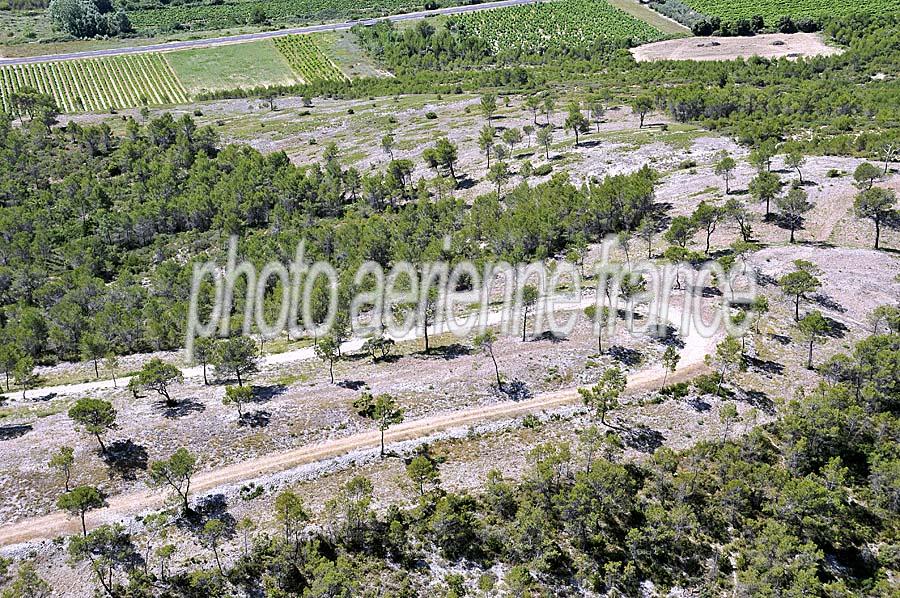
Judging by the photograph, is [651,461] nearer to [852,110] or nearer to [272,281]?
[272,281]

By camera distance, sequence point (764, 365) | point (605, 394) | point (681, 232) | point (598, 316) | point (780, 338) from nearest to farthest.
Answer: point (605, 394) → point (764, 365) → point (780, 338) → point (598, 316) → point (681, 232)

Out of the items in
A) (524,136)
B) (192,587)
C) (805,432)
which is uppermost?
(524,136)

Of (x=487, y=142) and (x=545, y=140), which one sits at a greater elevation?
(x=545, y=140)

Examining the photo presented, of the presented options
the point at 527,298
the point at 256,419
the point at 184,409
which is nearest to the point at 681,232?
the point at 527,298

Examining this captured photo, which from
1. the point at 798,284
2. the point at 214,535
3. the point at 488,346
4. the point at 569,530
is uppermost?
the point at 798,284

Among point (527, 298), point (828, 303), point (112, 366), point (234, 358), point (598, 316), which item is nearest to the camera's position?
point (234, 358)

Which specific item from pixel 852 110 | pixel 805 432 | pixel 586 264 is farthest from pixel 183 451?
pixel 852 110

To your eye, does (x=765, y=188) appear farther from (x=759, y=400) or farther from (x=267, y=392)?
(x=267, y=392)

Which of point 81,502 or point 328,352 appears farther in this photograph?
point 328,352
